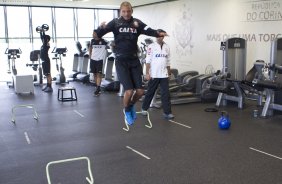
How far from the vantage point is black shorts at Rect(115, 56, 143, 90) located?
4043mm

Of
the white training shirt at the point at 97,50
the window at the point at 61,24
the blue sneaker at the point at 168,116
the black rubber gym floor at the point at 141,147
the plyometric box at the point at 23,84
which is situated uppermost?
the window at the point at 61,24

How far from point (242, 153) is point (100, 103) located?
429 centimetres

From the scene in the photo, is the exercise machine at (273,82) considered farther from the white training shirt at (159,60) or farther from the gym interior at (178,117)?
the white training shirt at (159,60)

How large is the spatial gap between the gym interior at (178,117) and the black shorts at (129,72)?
2.99 ft

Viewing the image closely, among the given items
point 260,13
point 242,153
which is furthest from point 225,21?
point 242,153

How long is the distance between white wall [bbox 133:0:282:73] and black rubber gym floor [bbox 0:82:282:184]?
1.81 meters

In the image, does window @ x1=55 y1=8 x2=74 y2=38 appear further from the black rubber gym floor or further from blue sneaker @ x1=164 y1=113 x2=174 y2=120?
blue sneaker @ x1=164 y1=113 x2=174 y2=120

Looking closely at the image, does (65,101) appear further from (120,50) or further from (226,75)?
(120,50)

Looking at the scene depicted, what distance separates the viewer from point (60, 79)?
11297mm

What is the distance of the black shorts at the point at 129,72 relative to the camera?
404 cm

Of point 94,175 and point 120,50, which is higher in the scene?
point 120,50

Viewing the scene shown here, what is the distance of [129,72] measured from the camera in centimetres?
412

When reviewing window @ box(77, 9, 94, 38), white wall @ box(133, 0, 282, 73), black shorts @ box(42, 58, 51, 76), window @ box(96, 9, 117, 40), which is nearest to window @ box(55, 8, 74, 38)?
window @ box(77, 9, 94, 38)

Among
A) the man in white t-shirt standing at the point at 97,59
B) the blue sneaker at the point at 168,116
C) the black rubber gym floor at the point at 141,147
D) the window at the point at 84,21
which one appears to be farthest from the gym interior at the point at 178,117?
the window at the point at 84,21
